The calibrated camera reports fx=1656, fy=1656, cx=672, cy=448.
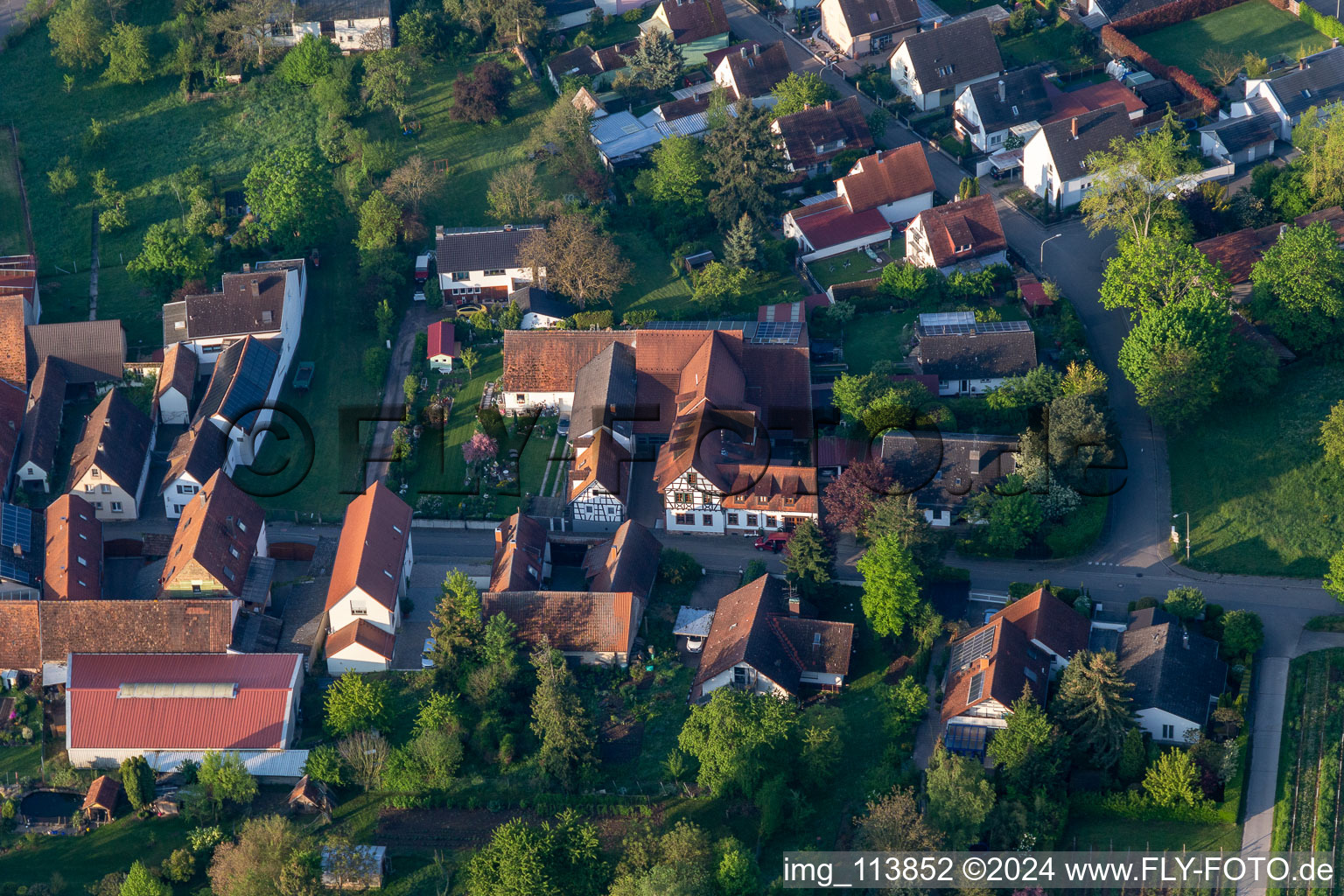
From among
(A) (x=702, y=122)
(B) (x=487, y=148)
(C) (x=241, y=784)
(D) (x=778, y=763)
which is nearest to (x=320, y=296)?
(B) (x=487, y=148)

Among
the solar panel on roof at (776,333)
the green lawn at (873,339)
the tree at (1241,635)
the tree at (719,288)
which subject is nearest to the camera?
Answer: the tree at (1241,635)

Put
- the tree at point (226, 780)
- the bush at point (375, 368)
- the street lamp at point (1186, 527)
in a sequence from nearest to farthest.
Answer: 1. the tree at point (226, 780)
2. the street lamp at point (1186, 527)
3. the bush at point (375, 368)

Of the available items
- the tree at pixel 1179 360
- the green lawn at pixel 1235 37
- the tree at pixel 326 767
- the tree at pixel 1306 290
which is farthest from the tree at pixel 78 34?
the tree at pixel 1306 290

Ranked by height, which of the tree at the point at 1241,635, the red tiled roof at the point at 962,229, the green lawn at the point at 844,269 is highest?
the red tiled roof at the point at 962,229

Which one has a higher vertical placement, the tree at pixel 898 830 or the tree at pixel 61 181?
the tree at pixel 61 181

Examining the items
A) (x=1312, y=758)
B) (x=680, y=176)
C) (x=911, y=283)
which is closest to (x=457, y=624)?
(x=911, y=283)

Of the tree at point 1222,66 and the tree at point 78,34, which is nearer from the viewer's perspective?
the tree at point 1222,66

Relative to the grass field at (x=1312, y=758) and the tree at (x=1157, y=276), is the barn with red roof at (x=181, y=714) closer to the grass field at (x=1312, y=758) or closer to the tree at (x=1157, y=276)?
the grass field at (x=1312, y=758)

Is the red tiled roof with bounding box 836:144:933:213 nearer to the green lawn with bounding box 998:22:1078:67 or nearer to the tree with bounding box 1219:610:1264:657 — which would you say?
the green lawn with bounding box 998:22:1078:67
